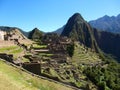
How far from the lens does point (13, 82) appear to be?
814 inches

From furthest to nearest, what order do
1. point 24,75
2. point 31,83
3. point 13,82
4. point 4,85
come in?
point 24,75 < point 31,83 < point 13,82 < point 4,85

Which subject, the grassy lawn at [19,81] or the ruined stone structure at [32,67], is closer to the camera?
the grassy lawn at [19,81]

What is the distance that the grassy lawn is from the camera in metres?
19.8

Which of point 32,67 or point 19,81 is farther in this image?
point 32,67

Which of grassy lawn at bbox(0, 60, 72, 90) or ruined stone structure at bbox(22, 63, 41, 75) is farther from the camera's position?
ruined stone structure at bbox(22, 63, 41, 75)

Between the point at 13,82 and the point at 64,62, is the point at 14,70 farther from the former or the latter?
the point at 64,62

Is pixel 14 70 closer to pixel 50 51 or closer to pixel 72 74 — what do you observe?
pixel 72 74

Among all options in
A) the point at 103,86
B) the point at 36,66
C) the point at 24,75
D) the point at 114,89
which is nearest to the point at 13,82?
the point at 24,75

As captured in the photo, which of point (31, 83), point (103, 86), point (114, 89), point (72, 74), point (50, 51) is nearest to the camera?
point (31, 83)

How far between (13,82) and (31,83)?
2.12 meters

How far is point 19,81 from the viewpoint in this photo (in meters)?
21.8

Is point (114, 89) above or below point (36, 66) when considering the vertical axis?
below

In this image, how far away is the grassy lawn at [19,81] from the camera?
781 inches

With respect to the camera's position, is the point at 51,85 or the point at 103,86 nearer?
the point at 51,85
